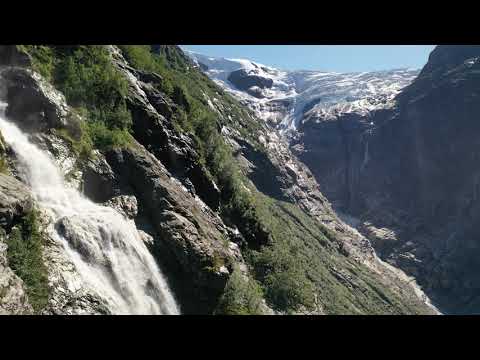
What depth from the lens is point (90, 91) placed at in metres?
50.7

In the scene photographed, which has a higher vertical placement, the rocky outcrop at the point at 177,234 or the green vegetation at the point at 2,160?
the green vegetation at the point at 2,160

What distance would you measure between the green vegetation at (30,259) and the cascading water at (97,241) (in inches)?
79.7

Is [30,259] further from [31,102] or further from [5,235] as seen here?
[31,102]

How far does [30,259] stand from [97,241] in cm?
589

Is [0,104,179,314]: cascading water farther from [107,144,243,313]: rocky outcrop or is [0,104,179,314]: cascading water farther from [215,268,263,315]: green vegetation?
[215,268,263,315]: green vegetation

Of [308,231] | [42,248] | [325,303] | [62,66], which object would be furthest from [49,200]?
[308,231]

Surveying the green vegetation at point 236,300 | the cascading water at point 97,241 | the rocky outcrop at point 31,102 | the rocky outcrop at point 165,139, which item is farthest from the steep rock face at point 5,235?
the rocky outcrop at point 165,139

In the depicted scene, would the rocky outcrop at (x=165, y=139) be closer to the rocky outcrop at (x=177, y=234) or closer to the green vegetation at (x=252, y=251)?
the green vegetation at (x=252, y=251)

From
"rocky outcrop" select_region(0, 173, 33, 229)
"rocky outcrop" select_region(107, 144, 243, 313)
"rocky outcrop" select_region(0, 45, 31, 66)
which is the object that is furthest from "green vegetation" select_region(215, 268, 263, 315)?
"rocky outcrop" select_region(0, 45, 31, 66)

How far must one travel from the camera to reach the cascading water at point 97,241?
3259 centimetres

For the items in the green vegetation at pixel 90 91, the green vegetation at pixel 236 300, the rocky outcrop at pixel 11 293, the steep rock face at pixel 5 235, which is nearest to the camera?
the rocky outcrop at pixel 11 293

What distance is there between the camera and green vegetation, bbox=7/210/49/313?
27.7 meters
